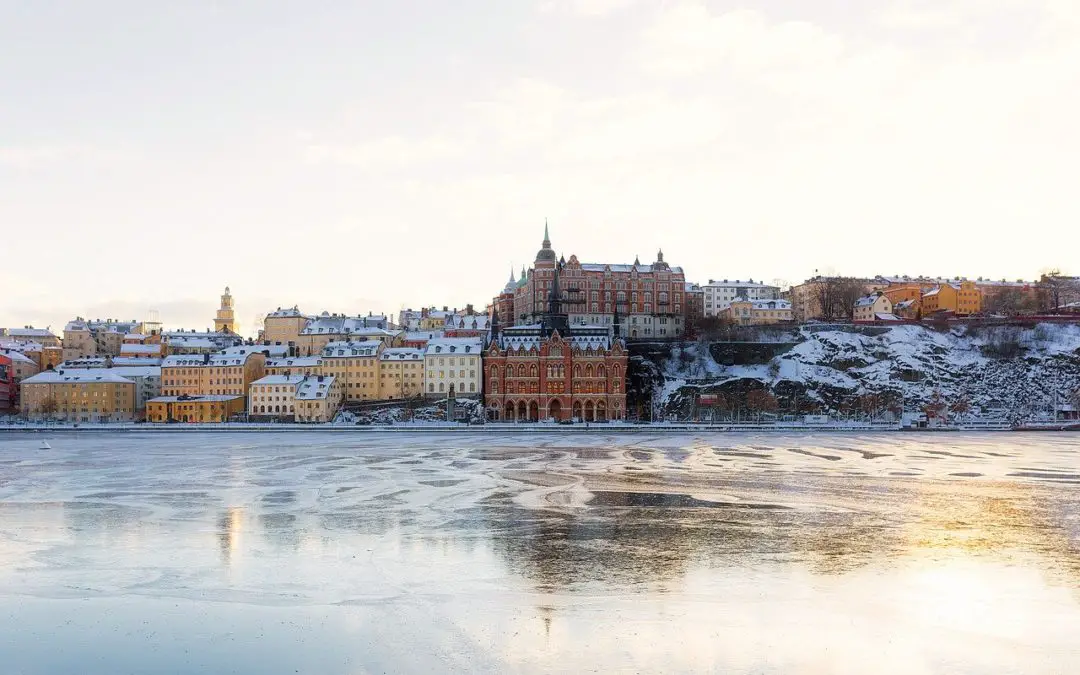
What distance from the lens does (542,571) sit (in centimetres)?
2372

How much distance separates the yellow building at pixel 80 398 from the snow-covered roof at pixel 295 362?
17.7 meters

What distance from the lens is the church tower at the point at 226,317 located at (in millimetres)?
161250

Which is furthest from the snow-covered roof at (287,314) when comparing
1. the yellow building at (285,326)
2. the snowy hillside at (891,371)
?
the snowy hillside at (891,371)

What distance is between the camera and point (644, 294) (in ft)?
411

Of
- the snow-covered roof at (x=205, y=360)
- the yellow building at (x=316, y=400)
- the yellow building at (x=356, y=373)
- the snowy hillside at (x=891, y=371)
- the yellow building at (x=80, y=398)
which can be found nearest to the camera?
the snowy hillside at (x=891, y=371)

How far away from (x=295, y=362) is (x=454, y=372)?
2084 cm

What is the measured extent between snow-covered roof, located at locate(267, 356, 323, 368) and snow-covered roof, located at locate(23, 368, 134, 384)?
58.3 feet

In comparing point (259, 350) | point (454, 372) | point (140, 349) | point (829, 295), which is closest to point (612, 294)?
point (454, 372)

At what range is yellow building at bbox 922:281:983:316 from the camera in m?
137

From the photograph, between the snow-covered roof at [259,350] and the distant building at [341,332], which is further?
the distant building at [341,332]

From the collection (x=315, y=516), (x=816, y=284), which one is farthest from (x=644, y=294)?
(x=315, y=516)

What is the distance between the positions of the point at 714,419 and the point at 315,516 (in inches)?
2770

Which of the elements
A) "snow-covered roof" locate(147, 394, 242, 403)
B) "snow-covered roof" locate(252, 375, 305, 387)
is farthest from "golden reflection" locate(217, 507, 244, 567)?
"snow-covered roof" locate(147, 394, 242, 403)

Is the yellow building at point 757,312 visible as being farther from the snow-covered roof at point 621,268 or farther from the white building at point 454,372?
the white building at point 454,372
